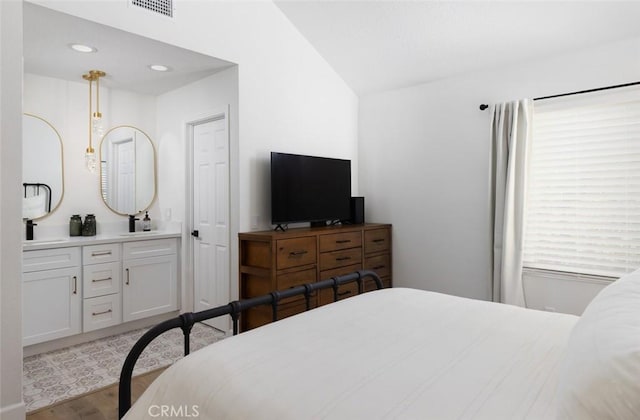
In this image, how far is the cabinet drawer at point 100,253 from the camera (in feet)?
11.5

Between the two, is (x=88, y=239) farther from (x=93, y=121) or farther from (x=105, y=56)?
(x=105, y=56)

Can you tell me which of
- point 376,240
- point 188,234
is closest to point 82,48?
point 188,234

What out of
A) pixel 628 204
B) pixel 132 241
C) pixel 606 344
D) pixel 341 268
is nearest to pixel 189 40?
pixel 132 241

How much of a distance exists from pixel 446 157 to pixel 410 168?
1.36ft

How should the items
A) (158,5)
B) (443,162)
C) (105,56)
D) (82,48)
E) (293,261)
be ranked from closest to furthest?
(158,5) < (82,48) < (105,56) < (293,261) < (443,162)

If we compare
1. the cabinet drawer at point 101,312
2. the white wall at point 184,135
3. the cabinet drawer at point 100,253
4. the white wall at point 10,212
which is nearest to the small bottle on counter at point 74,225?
the cabinet drawer at point 100,253

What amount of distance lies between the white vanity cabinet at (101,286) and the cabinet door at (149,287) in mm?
71

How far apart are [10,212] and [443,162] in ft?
11.6

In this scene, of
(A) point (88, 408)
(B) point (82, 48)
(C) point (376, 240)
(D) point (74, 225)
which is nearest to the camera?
(A) point (88, 408)

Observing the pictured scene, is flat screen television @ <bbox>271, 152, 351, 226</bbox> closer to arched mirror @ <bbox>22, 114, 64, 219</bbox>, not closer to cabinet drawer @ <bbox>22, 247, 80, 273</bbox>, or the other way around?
cabinet drawer @ <bbox>22, 247, 80, 273</bbox>

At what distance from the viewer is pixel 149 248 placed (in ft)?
13.0

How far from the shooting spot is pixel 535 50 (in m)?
3.40

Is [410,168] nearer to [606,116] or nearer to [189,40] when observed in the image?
[606,116]

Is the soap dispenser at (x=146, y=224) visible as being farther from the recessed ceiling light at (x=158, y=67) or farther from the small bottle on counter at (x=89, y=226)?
the recessed ceiling light at (x=158, y=67)
